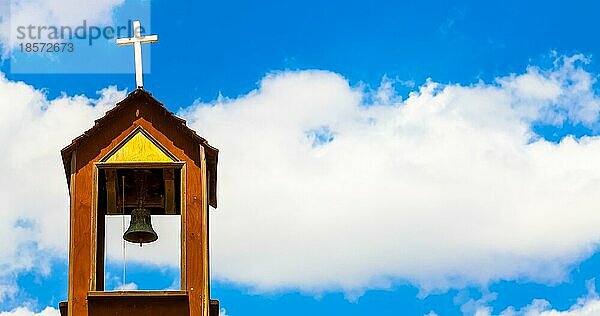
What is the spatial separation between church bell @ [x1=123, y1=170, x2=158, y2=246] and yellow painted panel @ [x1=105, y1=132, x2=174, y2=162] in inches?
35.6

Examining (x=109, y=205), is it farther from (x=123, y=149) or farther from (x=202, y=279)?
(x=202, y=279)

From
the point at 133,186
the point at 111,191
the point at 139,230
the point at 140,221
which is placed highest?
the point at 133,186

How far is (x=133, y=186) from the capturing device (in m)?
24.1

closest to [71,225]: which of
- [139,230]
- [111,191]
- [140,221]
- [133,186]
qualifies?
[111,191]

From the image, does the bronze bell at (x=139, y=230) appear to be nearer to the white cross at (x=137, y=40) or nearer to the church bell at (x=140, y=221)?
the church bell at (x=140, y=221)

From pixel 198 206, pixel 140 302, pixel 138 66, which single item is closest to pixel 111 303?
pixel 140 302

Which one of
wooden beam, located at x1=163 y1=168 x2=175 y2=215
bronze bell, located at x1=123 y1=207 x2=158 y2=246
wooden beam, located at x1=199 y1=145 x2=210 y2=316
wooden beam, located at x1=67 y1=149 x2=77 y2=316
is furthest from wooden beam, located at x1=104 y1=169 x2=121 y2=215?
wooden beam, located at x1=199 y1=145 x2=210 y2=316

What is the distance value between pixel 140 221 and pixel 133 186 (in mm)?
686

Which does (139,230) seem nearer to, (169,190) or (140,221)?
(140,221)

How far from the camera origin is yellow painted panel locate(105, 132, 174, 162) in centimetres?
2288

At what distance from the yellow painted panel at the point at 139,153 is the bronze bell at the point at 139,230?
1412 millimetres

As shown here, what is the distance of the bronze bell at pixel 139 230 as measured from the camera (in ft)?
77.9

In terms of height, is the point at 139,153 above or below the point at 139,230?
above

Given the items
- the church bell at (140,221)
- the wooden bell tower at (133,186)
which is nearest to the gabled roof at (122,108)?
the wooden bell tower at (133,186)
